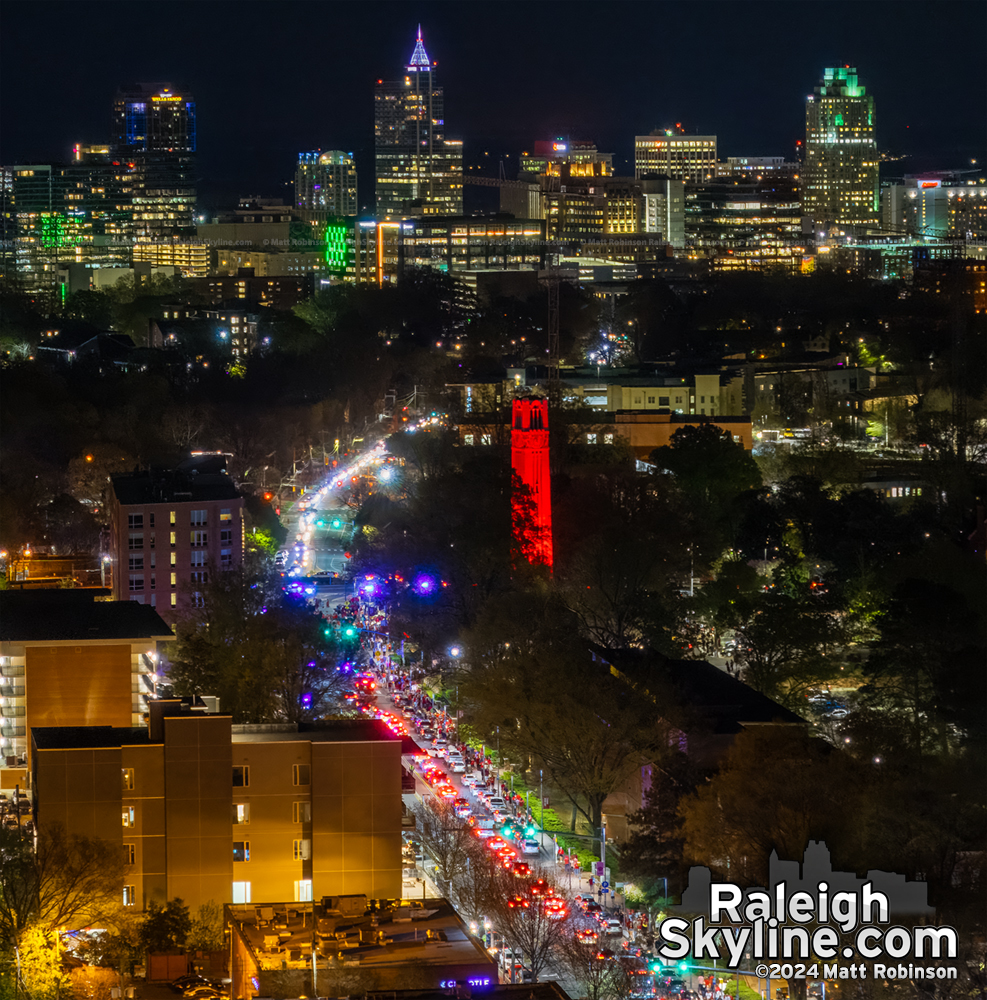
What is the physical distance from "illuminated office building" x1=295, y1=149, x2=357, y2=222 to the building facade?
5801 centimetres

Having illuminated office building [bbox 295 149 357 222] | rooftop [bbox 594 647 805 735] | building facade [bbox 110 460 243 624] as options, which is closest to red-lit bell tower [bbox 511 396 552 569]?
building facade [bbox 110 460 243 624]

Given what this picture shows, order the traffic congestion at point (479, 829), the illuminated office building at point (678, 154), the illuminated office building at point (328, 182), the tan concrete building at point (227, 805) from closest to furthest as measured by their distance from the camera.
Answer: the traffic congestion at point (479, 829)
the tan concrete building at point (227, 805)
the illuminated office building at point (678, 154)
the illuminated office building at point (328, 182)

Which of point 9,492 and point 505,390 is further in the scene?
point 505,390

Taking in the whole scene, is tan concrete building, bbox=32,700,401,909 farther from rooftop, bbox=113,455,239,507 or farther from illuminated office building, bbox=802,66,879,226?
illuminated office building, bbox=802,66,879,226

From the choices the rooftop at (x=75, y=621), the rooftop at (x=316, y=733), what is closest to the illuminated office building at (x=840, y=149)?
the rooftop at (x=75, y=621)

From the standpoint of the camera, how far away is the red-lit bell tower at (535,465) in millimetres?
21047

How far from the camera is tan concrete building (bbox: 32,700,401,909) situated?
11.2 metres

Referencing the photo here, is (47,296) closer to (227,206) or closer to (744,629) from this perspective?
(227,206)

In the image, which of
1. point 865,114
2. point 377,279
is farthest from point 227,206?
point 865,114

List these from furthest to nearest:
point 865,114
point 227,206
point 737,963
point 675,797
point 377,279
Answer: point 227,206
point 865,114
point 377,279
point 675,797
point 737,963

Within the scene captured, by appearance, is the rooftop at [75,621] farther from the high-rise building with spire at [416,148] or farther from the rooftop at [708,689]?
the high-rise building with spire at [416,148]

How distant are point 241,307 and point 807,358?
56.7ft

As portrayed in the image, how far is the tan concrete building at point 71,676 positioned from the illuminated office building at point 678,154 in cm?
6595

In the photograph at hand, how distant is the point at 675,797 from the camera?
12.3 meters
